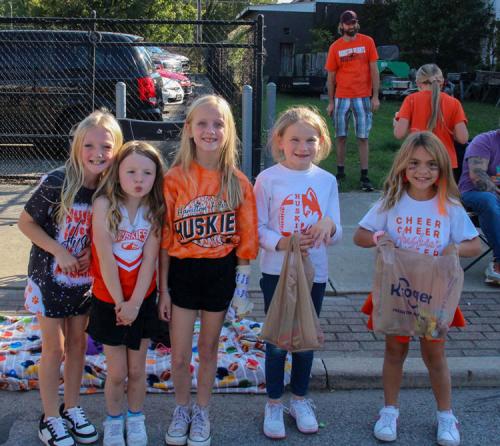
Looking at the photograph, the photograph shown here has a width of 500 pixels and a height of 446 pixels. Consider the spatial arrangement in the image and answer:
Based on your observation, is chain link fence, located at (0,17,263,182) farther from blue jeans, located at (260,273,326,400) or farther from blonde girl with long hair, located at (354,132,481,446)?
blue jeans, located at (260,273,326,400)

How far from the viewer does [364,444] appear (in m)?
3.26

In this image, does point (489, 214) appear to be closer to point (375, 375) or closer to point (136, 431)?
point (375, 375)

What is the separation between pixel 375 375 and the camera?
383cm

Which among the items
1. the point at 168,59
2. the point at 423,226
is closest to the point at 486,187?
the point at 423,226

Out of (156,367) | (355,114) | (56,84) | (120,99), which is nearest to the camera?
(156,367)

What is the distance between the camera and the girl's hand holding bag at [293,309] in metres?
3.04

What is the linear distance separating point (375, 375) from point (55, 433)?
1828 millimetres

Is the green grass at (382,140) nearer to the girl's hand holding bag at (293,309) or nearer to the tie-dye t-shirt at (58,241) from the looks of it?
the girl's hand holding bag at (293,309)

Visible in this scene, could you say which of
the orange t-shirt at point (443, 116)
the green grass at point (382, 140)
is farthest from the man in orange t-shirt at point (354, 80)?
the orange t-shirt at point (443, 116)

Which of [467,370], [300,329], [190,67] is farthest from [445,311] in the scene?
[190,67]

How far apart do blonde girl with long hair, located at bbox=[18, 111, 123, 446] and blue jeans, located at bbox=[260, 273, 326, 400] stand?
35.0 inches

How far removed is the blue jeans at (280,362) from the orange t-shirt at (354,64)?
518 centimetres

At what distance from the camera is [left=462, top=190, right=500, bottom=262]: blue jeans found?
17.2 ft

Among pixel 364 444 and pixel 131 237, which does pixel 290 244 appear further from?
Result: pixel 364 444
